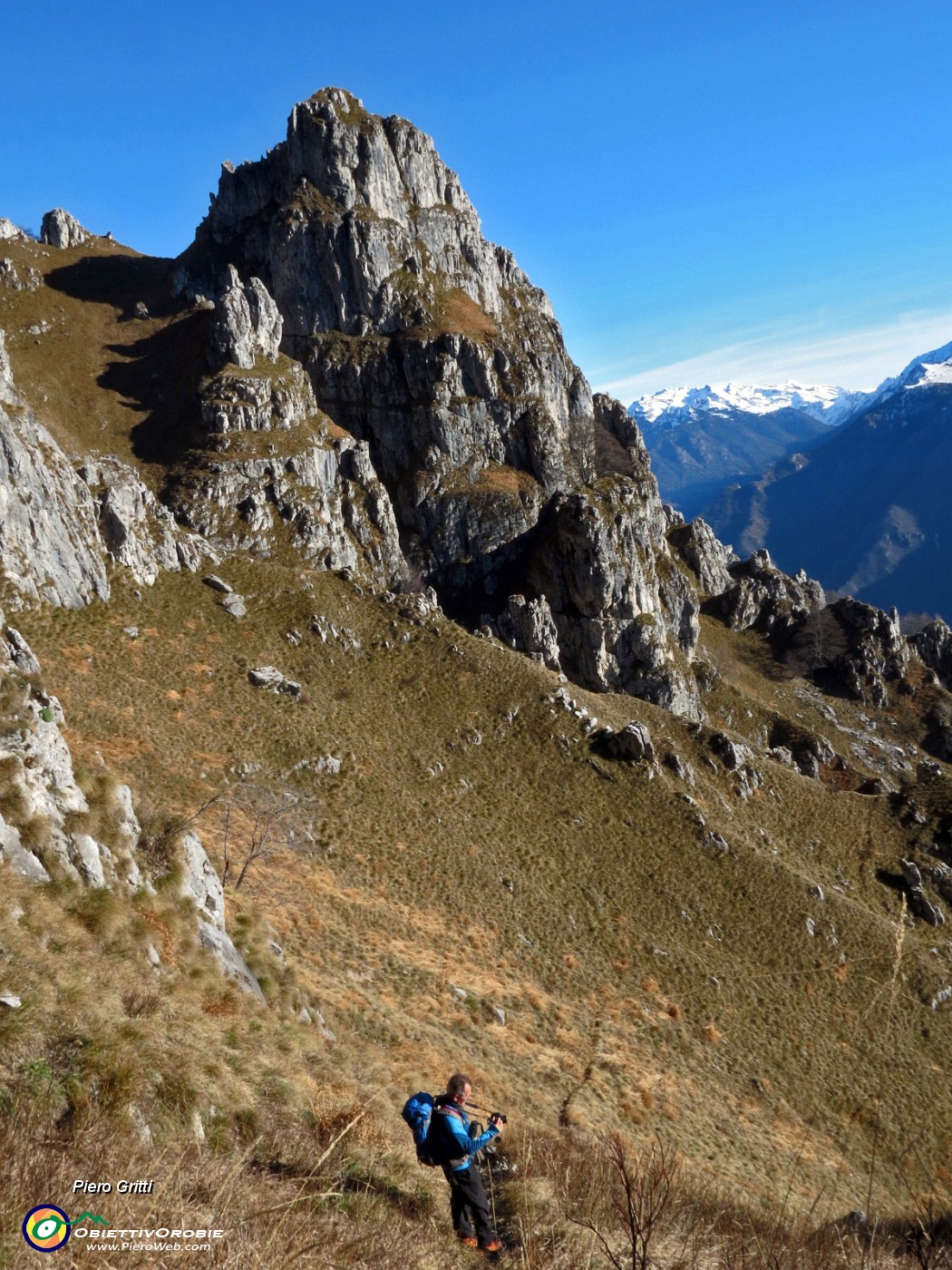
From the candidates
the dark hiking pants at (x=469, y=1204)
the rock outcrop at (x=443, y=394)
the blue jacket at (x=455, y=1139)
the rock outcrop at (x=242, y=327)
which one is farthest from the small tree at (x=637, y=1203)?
the rock outcrop at (x=242, y=327)

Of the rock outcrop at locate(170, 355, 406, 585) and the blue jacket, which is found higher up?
the rock outcrop at locate(170, 355, 406, 585)

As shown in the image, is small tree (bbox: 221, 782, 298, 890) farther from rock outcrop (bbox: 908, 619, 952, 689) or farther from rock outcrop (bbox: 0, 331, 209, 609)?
rock outcrop (bbox: 908, 619, 952, 689)

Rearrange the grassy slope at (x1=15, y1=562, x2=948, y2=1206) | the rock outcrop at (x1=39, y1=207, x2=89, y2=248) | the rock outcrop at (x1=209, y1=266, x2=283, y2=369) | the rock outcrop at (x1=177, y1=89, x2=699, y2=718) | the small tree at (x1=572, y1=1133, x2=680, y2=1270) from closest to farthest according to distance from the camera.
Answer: the small tree at (x1=572, y1=1133, x2=680, y2=1270) < the grassy slope at (x1=15, y1=562, x2=948, y2=1206) < the rock outcrop at (x1=209, y1=266, x2=283, y2=369) < the rock outcrop at (x1=177, y1=89, x2=699, y2=718) < the rock outcrop at (x1=39, y1=207, x2=89, y2=248)

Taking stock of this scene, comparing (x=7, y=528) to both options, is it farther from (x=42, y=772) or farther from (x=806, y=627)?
(x=806, y=627)

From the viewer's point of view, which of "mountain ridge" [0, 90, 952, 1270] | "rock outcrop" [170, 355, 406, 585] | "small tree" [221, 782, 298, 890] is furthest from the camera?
"rock outcrop" [170, 355, 406, 585]

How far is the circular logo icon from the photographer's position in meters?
4.74

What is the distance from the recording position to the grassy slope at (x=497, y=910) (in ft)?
59.2

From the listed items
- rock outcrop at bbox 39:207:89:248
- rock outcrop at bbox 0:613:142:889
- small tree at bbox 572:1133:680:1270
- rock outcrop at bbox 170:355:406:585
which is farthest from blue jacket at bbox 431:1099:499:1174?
rock outcrop at bbox 39:207:89:248

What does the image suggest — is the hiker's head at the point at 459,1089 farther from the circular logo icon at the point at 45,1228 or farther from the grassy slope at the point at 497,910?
the circular logo icon at the point at 45,1228

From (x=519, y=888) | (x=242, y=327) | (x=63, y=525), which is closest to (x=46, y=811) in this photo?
(x=519, y=888)

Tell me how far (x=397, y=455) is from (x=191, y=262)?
42764mm

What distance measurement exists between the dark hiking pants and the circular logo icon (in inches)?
179

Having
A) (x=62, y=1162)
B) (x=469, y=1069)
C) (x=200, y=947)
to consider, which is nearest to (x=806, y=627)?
(x=469, y=1069)

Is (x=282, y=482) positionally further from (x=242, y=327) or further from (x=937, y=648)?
(x=937, y=648)
